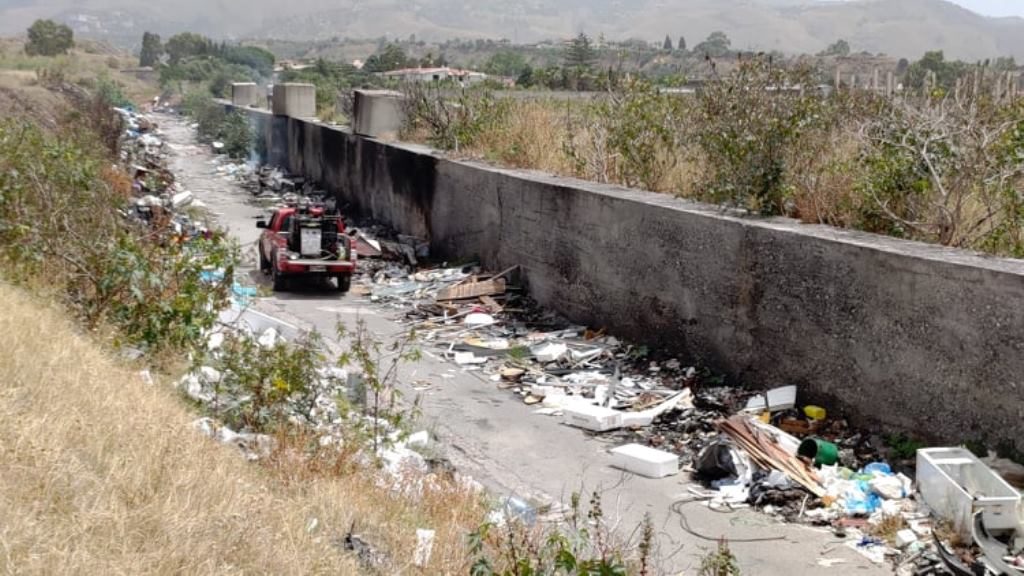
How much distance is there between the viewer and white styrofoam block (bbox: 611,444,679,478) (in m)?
7.49

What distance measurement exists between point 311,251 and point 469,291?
2.43m

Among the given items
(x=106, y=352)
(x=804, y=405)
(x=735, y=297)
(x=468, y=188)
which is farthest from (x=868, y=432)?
(x=468, y=188)

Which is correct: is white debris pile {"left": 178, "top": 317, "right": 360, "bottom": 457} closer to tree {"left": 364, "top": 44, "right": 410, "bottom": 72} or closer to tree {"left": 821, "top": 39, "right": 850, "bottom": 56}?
tree {"left": 364, "top": 44, "right": 410, "bottom": 72}

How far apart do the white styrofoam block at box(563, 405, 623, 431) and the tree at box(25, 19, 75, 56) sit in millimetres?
81309

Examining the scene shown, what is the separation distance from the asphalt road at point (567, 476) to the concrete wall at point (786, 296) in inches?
60.5

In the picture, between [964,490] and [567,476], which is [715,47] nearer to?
[567,476]

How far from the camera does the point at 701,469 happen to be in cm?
741

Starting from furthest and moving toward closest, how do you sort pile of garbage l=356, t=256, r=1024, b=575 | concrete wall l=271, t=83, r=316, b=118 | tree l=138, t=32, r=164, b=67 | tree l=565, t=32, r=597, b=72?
tree l=138, t=32, r=164, b=67, tree l=565, t=32, r=597, b=72, concrete wall l=271, t=83, r=316, b=118, pile of garbage l=356, t=256, r=1024, b=575

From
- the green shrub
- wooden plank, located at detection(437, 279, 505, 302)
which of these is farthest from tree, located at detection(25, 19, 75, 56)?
the green shrub

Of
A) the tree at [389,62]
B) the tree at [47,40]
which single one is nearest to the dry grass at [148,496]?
the tree at [389,62]

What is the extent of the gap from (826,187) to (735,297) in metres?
1.32

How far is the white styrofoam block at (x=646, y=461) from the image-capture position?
7.49 metres

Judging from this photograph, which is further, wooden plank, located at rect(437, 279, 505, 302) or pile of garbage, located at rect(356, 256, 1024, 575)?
wooden plank, located at rect(437, 279, 505, 302)

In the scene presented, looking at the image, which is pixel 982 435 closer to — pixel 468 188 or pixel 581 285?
pixel 581 285
